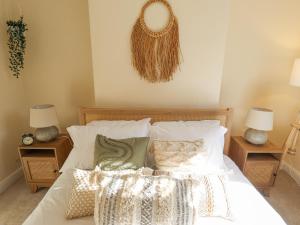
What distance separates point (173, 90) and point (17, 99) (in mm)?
1769

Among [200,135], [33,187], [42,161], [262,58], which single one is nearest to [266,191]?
[200,135]

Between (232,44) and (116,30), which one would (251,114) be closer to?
(232,44)

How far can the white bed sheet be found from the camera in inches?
46.4

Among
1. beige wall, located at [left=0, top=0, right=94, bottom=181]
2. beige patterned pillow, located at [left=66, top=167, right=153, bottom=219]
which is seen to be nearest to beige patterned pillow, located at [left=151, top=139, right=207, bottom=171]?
beige patterned pillow, located at [left=66, top=167, right=153, bottom=219]

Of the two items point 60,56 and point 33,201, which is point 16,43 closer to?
point 60,56

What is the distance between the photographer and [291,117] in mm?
2486

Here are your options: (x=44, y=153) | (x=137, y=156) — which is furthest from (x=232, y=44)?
(x=44, y=153)

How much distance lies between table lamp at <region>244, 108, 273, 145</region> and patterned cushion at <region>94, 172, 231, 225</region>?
3.26 feet

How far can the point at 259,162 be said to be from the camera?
1.97 m

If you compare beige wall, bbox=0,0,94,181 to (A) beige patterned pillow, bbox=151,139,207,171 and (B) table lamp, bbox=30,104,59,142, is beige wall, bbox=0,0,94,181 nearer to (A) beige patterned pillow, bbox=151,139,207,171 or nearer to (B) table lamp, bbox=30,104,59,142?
(B) table lamp, bbox=30,104,59,142

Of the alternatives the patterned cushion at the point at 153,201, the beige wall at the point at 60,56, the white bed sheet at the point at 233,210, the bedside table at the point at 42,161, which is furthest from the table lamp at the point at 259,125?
the bedside table at the point at 42,161

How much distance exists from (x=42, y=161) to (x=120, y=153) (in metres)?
1.05

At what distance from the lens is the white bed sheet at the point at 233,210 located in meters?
1.18

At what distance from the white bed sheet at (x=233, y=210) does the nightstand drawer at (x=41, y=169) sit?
578mm
